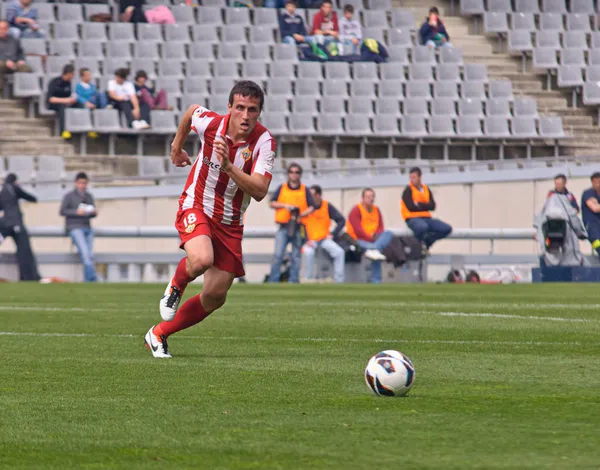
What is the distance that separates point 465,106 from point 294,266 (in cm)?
880

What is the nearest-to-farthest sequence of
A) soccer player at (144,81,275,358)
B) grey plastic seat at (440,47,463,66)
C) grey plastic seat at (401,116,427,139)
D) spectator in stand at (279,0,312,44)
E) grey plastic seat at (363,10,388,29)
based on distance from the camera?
soccer player at (144,81,275,358), grey plastic seat at (401,116,427,139), spectator in stand at (279,0,312,44), grey plastic seat at (440,47,463,66), grey plastic seat at (363,10,388,29)

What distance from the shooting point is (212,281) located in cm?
791

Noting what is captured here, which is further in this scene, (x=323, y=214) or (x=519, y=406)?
(x=323, y=214)

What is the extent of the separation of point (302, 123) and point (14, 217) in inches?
314

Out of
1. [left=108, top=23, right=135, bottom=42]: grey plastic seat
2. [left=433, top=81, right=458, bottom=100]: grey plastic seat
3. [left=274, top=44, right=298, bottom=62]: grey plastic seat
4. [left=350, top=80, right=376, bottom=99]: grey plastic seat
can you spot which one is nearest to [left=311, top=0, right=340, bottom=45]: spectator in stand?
[left=274, top=44, right=298, bottom=62]: grey plastic seat

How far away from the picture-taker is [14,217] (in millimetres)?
20812

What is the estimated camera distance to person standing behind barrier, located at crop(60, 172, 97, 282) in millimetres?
21156

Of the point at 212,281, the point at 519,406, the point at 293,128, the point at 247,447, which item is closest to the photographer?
the point at 247,447

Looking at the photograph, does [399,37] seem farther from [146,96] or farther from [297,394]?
[297,394]

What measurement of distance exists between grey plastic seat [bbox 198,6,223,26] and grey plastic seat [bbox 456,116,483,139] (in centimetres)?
595

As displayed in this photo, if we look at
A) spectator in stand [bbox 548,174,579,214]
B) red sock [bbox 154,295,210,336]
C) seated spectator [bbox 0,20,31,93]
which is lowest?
spectator in stand [bbox 548,174,579,214]

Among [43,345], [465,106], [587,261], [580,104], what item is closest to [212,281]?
[43,345]

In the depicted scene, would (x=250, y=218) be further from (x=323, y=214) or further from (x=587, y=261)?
(x=587, y=261)

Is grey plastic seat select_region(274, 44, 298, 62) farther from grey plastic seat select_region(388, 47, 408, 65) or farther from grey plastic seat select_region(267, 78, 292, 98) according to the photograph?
grey plastic seat select_region(388, 47, 408, 65)
